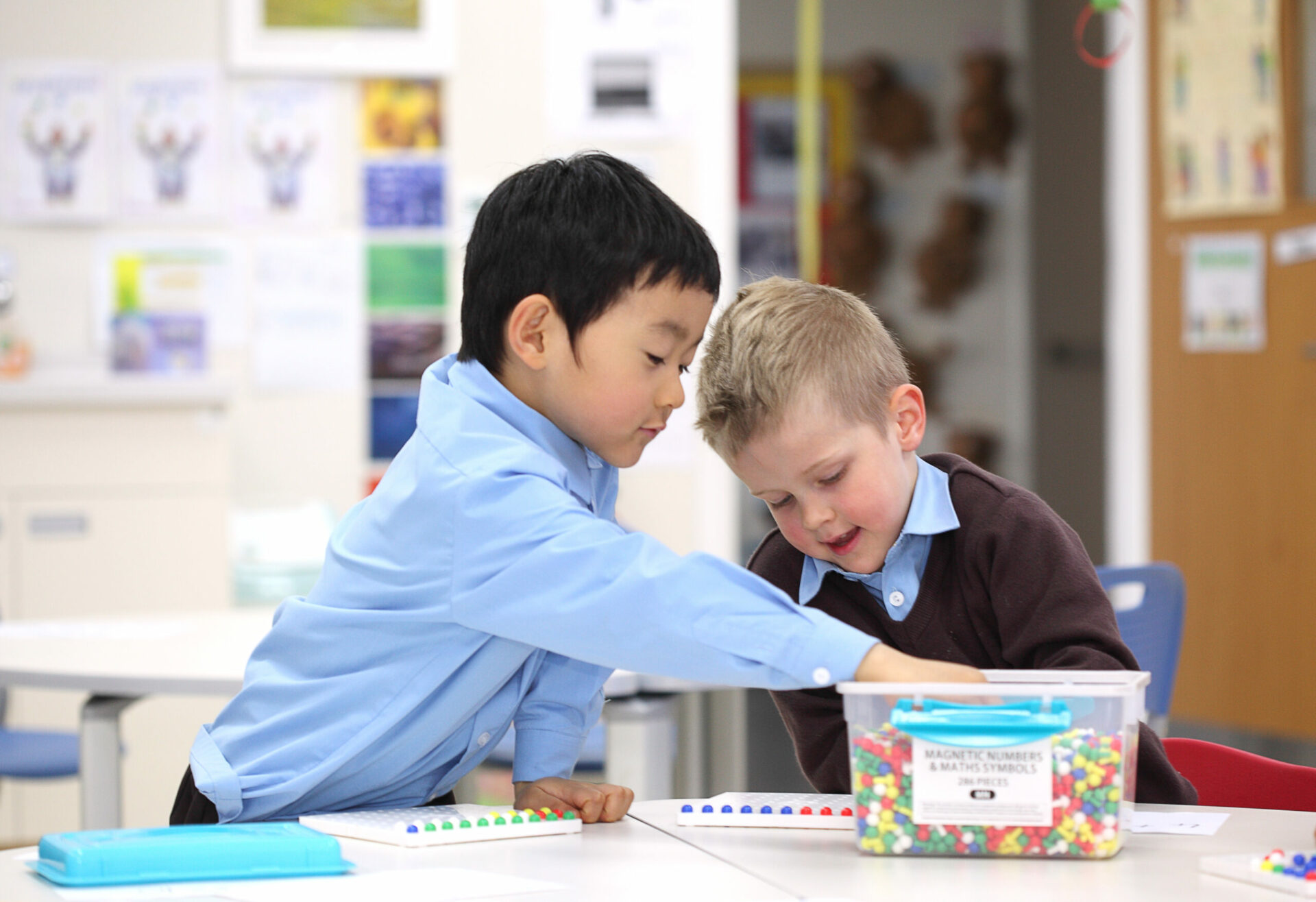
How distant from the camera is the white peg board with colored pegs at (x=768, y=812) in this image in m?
1.04

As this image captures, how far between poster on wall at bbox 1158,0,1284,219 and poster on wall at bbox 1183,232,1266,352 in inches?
3.7

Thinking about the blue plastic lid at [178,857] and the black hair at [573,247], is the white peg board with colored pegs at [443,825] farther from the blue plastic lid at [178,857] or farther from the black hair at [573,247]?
the black hair at [573,247]

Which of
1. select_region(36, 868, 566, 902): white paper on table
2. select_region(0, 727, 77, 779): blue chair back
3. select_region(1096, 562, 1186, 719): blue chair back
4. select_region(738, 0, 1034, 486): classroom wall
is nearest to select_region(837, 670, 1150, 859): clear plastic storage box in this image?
select_region(36, 868, 566, 902): white paper on table

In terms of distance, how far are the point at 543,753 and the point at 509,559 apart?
0.80 feet

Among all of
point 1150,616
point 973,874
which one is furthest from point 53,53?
point 973,874

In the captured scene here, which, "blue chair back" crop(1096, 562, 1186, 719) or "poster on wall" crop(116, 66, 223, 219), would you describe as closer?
"blue chair back" crop(1096, 562, 1186, 719)


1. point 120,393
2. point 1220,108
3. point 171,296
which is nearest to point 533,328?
point 120,393

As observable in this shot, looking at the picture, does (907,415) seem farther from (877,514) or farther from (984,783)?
(984,783)

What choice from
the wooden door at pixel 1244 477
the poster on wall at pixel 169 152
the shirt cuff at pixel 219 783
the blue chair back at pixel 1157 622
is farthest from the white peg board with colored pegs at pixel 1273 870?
the poster on wall at pixel 169 152

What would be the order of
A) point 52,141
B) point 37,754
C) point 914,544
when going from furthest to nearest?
point 52,141 < point 37,754 < point 914,544

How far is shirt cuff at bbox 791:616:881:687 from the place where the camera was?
95 cm

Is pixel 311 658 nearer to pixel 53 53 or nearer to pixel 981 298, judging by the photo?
pixel 53 53

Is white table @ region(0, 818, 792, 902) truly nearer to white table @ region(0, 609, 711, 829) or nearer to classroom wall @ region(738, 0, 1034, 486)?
white table @ region(0, 609, 711, 829)

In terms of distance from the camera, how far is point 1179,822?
1.05m
